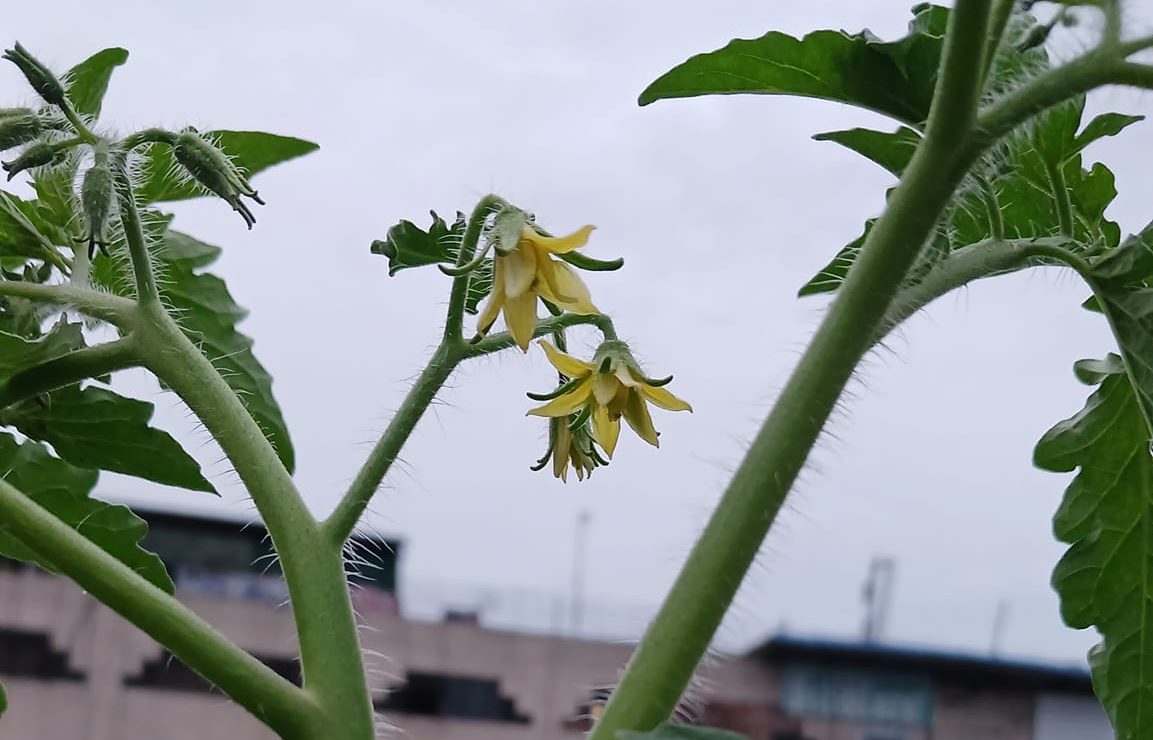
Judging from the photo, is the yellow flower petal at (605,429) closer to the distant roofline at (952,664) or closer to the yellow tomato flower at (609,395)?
the yellow tomato flower at (609,395)

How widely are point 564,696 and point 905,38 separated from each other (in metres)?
→ 9.73

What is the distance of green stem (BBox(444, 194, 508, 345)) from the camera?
52cm

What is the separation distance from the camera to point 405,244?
559 millimetres

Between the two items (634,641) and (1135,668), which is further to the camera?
(1135,668)

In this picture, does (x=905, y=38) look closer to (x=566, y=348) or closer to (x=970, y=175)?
(x=970, y=175)

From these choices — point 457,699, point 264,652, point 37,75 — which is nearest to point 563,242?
point 37,75

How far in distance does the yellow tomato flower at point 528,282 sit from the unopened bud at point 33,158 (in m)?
0.19

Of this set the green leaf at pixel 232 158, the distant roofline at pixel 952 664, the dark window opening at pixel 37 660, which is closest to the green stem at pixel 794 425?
the green leaf at pixel 232 158

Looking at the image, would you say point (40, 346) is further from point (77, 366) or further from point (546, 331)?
point (546, 331)

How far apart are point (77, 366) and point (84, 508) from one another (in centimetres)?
16

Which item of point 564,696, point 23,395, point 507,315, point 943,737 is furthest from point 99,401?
point 943,737

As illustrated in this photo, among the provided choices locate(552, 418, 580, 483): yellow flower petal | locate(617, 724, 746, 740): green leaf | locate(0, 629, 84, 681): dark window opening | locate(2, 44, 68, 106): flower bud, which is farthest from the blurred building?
locate(617, 724, 746, 740): green leaf

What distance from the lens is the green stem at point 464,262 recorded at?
52cm

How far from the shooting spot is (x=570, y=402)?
57 cm
